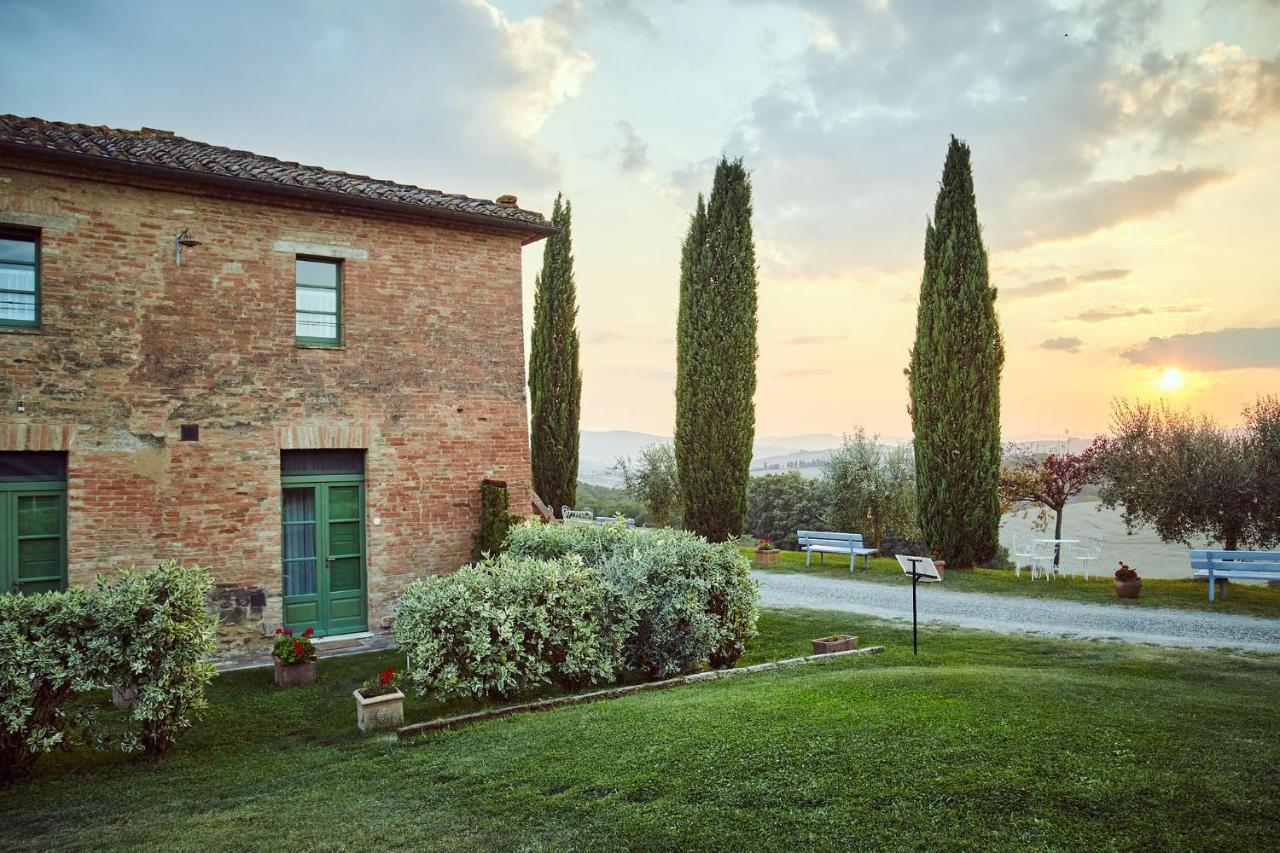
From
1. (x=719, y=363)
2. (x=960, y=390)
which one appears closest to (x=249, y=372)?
(x=719, y=363)

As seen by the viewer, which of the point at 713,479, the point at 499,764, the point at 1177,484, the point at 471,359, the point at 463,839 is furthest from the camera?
the point at 713,479

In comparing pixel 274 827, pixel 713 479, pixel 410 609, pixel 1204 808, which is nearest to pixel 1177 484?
pixel 713 479

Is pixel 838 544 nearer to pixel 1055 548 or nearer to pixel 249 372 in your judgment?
pixel 1055 548

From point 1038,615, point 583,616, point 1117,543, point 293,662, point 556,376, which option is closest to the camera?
point 583,616

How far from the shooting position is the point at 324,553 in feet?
36.8

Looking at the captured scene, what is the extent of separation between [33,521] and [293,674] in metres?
3.90

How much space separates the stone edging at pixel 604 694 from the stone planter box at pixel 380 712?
30 cm

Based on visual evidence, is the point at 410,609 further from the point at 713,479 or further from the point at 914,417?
the point at 914,417

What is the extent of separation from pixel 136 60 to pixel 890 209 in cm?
1716

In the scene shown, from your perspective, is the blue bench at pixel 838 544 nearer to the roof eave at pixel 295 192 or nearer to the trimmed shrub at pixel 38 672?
the roof eave at pixel 295 192

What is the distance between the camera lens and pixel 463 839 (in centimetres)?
432

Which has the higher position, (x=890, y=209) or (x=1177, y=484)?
(x=890, y=209)

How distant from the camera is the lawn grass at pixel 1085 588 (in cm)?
1377

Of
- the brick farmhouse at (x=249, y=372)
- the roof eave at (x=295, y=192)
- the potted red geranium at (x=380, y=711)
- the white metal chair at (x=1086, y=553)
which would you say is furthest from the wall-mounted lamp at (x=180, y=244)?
the white metal chair at (x=1086, y=553)
